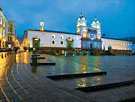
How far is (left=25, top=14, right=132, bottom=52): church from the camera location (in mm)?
118125

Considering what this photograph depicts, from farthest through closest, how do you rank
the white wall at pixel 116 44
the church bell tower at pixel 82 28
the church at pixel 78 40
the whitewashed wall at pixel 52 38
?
the white wall at pixel 116 44 → the church bell tower at pixel 82 28 → the church at pixel 78 40 → the whitewashed wall at pixel 52 38

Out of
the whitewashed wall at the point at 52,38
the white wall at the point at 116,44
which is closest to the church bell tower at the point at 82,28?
the whitewashed wall at the point at 52,38

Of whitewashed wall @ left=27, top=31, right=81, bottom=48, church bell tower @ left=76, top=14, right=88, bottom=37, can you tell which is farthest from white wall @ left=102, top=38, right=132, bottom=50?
whitewashed wall @ left=27, top=31, right=81, bottom=48

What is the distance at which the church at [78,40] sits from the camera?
118125 mm

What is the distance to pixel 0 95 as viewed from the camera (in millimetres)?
5500

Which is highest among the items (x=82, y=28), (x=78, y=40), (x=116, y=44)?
(x=82, y=28)

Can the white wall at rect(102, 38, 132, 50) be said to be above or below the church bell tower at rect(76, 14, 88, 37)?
below

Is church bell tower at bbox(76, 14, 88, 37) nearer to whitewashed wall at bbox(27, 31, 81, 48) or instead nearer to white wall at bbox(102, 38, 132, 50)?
whitewashed wall at bbox(27, 31, 81, 48)

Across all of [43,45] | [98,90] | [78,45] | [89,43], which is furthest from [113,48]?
[98,90]

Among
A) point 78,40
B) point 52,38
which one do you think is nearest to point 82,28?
point 78,40

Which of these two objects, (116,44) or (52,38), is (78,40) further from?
(116,44)

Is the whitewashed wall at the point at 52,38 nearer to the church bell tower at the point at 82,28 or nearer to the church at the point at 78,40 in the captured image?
the church at the point at 78,40

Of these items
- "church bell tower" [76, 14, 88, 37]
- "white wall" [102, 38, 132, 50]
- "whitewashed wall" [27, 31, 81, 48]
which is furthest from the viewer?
"white wall" [102, 38, 132, 50]

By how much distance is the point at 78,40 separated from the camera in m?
134
